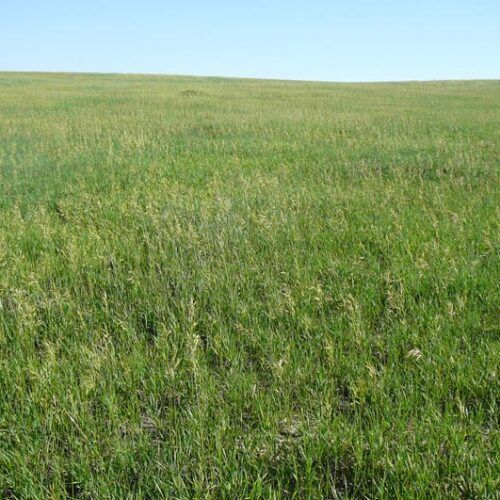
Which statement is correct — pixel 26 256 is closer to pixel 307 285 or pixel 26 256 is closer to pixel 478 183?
pixel 307 285

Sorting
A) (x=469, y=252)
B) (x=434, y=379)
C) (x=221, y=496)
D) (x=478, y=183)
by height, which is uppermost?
(x=478, y=183)

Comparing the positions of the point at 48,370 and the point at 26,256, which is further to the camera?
the point at 26,256

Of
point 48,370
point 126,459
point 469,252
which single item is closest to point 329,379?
point 126,459

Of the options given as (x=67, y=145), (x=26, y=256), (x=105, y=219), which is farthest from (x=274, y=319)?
(x=67, y=145)

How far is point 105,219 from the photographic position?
17.9 feet

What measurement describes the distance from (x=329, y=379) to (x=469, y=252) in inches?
89.3

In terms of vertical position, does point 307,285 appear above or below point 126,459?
above

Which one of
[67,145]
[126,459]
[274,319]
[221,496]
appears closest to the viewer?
[221,496]

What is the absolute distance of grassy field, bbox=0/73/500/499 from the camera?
1.99 meters

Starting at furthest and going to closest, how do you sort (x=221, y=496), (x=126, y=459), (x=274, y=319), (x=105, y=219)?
(x=105, y=219) → (x=274, y=319) → (x=126, y=459) → (x=221, y=496)

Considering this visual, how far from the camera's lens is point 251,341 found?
3.00 m

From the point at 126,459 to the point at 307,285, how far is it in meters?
1.96

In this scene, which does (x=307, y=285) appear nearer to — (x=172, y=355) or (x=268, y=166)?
(x=172, y=355)

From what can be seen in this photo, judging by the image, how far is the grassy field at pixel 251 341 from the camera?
199 cm
